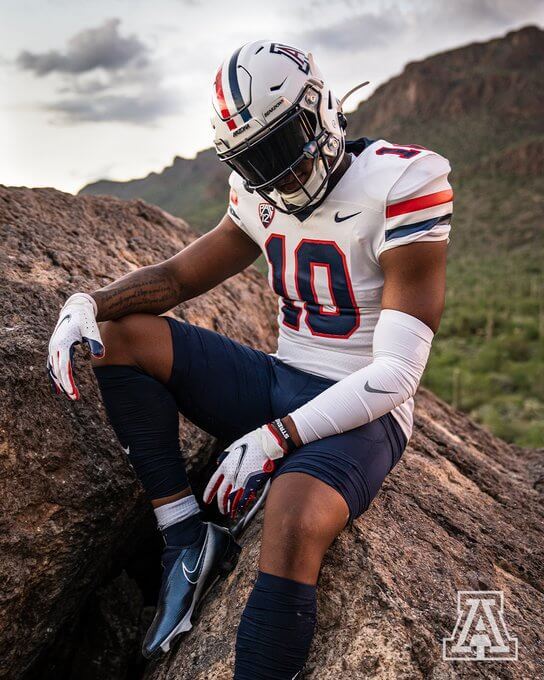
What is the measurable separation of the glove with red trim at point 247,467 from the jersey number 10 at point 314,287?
1.91ft

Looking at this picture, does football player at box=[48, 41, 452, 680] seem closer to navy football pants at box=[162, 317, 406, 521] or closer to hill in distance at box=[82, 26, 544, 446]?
navy football pants at box=[162, 317, 406, 521]

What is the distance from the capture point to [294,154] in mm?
2445

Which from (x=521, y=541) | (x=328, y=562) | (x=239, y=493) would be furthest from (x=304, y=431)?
(x=521, y=541)

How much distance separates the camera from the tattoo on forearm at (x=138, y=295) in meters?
2.60

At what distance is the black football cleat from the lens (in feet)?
7.36

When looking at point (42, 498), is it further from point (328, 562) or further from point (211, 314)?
point (211, 314)

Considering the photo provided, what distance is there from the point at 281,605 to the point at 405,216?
4.55 feet

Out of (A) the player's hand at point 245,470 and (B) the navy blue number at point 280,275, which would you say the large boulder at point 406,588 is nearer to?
(A) the player's hand at point 245,470

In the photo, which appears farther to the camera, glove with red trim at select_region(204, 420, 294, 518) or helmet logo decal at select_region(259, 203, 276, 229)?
helmet logo decal at select_region(259, 203, 276, 229)

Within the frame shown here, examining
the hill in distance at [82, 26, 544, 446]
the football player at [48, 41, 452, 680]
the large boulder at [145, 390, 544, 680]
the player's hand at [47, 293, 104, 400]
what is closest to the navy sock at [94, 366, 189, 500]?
the football player at [48, 41, 452, 680]

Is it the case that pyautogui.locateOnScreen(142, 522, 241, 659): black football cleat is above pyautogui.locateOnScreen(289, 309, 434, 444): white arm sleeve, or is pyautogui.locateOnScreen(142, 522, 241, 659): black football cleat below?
below

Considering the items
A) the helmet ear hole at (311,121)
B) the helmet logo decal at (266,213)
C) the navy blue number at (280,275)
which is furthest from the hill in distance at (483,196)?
the helmet ear hole at (311,121)

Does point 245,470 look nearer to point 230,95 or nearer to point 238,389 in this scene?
point 238,389

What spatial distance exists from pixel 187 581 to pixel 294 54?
2.07 m
